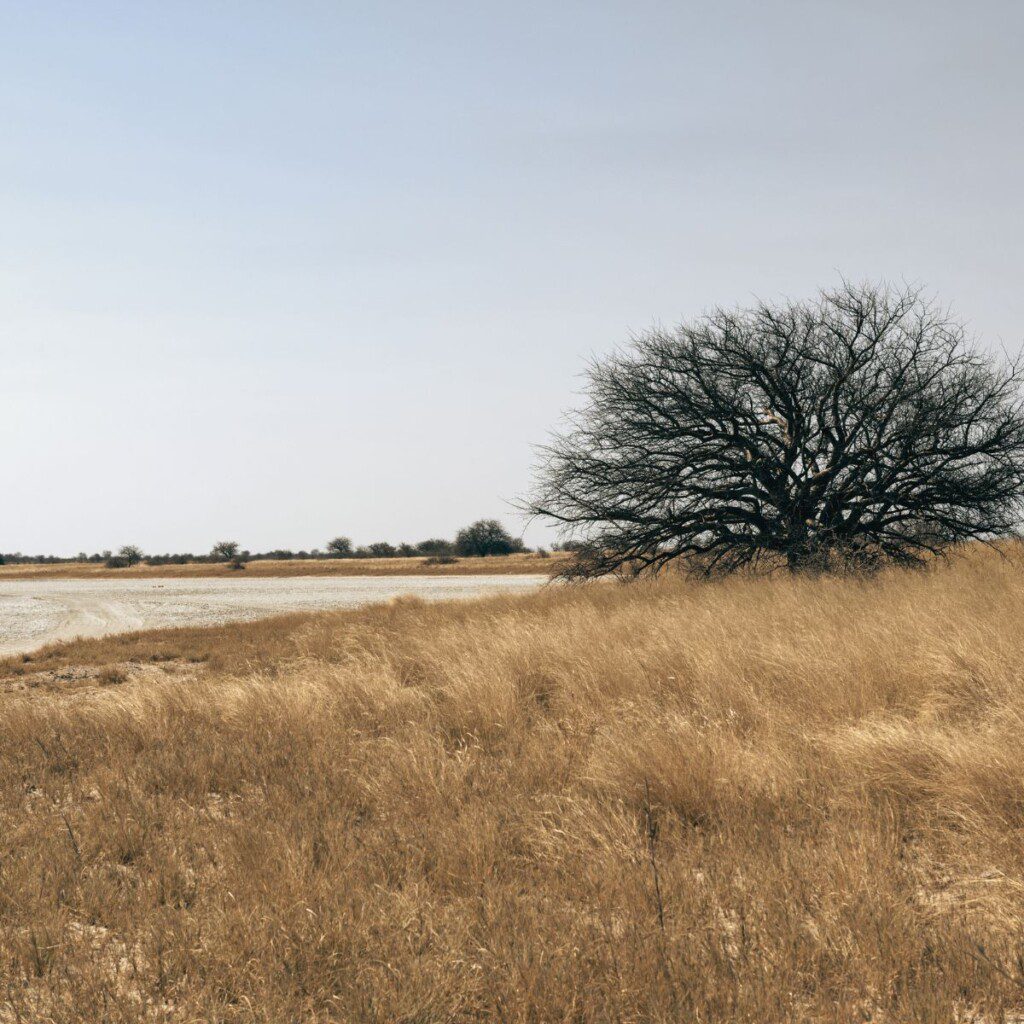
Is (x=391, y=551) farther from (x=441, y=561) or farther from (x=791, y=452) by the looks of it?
(x=791, y=452)

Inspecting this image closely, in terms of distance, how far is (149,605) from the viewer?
3553cm

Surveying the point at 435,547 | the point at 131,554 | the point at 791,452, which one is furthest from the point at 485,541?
the point at 791,452

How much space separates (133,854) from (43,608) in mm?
35754

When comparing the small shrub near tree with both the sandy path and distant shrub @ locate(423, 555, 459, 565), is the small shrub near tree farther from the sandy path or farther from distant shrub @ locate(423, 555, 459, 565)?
the sandy path

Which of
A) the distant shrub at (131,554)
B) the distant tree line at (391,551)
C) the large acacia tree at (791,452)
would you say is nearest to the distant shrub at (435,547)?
the distant tree line at (391,551)

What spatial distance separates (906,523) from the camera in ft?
63.6

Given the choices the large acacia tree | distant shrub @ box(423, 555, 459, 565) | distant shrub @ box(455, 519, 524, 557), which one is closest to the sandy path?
the large acacia tree

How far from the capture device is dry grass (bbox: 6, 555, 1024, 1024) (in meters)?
2.84

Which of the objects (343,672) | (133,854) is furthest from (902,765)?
(343,672)

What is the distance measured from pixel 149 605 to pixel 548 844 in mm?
35225

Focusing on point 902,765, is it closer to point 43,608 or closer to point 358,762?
point 358,762

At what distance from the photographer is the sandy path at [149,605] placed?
2564 centimetres

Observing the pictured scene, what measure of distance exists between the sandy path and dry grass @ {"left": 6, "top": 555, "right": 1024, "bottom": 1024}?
16.4 metres

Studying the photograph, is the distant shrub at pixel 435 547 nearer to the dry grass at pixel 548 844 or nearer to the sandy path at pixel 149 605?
the sandy path at pixel 149 605
